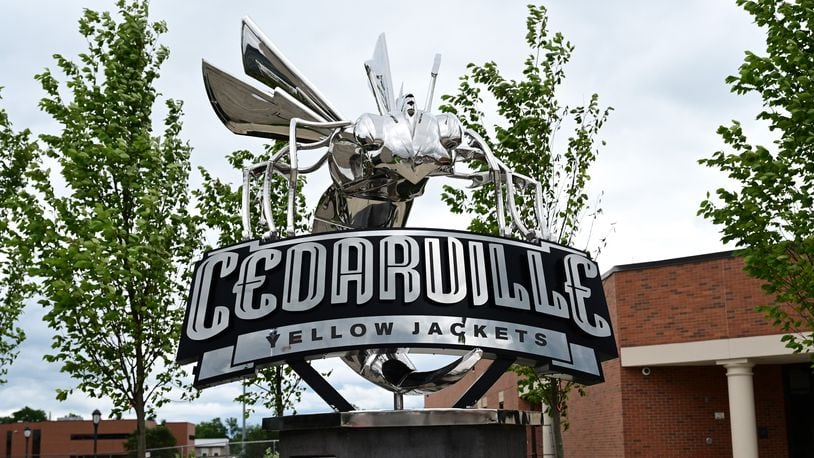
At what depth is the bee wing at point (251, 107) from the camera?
10.1m

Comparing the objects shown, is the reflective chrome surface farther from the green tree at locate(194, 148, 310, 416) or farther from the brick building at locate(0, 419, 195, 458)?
the brick building at locate(0, 419, 195, 458)

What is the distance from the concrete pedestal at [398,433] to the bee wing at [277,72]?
377 cm

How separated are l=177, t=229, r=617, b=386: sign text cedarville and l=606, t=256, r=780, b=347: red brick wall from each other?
15315 mm

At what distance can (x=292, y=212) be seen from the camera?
334 inches

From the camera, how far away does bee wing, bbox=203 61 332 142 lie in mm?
10086

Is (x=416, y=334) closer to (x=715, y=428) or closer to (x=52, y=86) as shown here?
(x=52, y=86)

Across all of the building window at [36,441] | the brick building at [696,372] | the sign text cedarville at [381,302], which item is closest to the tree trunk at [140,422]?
→ the sign text cedarville at [381,302]

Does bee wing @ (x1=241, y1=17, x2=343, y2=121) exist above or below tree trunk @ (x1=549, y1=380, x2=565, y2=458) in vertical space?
above

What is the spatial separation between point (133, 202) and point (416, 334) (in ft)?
31.5

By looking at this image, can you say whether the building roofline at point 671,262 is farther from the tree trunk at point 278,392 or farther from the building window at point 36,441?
the building window at point 36,441

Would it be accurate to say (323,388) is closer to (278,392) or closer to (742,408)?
(278,392)

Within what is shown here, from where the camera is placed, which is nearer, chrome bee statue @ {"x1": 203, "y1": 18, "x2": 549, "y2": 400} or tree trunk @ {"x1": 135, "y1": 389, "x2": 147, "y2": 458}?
chrome bee statue @ {"x1": 203, "y1": 18, "x2": 549, "y2": 400}

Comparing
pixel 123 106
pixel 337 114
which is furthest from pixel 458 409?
pixel 123 106

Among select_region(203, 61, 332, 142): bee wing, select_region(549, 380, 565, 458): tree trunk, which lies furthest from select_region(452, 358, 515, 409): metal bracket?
select_region(549, 380, 565, 458): tree trunk
